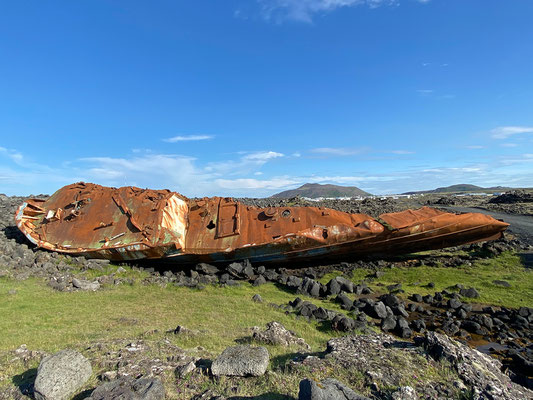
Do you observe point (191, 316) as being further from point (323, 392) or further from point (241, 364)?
point (323, 392)

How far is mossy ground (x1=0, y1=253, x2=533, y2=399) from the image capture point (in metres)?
4.07

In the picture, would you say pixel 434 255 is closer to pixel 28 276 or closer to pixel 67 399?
pixel 67 399

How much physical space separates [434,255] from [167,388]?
12.8 m

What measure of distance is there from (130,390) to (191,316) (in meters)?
3.72

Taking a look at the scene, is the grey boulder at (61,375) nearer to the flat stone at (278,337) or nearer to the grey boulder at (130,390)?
the grey boulder at (130,390)

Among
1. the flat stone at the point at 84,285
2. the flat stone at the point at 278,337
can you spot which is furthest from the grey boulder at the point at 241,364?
the flat stone at the point at 84,285

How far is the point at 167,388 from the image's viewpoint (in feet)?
12.6

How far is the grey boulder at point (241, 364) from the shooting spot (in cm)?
401

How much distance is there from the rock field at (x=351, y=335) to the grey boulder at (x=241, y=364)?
13 mm

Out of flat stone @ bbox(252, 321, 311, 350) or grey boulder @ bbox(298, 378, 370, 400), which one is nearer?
grey boulder @ bbox(298, 378, 370, 400)

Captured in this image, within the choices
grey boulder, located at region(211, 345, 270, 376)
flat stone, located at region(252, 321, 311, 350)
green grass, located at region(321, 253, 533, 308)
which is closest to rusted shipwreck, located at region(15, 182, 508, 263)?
green grass, located at region(321, 253, 533, 308)

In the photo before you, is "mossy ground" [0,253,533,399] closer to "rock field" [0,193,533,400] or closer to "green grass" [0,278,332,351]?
"green grass" [0,278,332,351]

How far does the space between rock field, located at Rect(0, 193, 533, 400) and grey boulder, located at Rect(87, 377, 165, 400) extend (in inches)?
0.5

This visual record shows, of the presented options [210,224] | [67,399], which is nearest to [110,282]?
[210,224]
